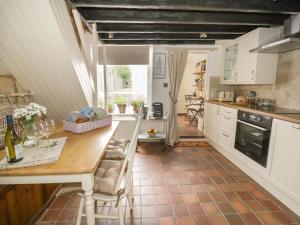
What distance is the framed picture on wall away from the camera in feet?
12.7

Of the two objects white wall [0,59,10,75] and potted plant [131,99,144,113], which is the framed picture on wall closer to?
potted plant [131,99,144,113]

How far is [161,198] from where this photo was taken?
6.72 feet

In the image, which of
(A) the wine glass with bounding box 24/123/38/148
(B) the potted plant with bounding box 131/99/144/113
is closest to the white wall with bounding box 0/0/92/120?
(A) the wine glass with bounding box 24/123/38/148

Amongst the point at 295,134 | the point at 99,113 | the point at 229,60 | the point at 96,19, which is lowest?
the point at 295,134

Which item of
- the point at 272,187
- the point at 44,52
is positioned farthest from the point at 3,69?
the point at 272,187

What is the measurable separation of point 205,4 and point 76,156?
198 cm

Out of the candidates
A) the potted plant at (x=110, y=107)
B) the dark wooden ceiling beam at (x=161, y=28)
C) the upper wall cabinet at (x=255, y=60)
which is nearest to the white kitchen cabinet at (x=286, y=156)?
the upper wall cabinet at (x=255, y=60)

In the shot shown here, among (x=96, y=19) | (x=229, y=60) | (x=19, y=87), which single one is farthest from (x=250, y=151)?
(x=19, y=87)

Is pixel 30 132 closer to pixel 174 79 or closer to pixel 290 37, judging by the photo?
pixel 290 37

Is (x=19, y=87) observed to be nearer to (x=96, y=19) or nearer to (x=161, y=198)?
(x=96, y=19)

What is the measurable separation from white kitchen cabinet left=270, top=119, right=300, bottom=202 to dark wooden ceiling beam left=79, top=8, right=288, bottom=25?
1428 millimetres

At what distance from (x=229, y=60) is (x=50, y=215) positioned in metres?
3.83

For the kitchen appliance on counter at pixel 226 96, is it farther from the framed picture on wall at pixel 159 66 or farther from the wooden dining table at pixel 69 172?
the wooden dining table at pixel 69 172

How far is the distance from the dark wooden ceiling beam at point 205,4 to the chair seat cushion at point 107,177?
5.42ft
